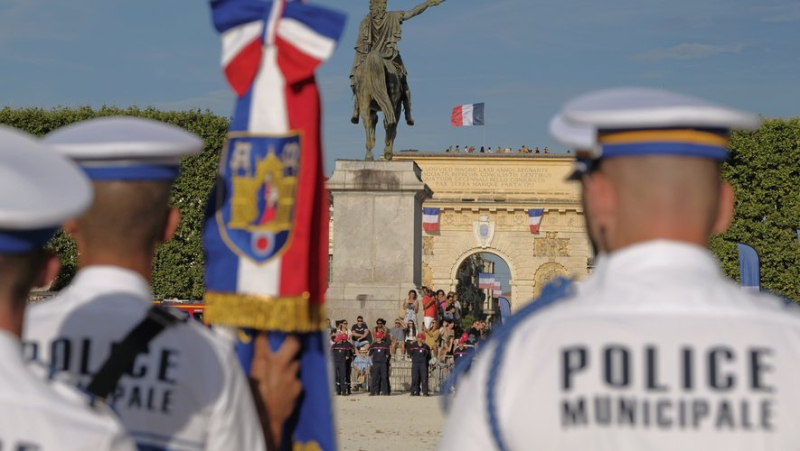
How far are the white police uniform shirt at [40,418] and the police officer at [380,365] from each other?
17075mm

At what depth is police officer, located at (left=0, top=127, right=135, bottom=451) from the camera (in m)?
1.99

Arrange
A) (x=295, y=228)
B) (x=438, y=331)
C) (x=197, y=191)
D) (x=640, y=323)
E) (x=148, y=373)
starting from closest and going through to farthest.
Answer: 1. (x=640, y=323)
2. (x=148, y=373)
3. (x=295, y=228)
4. (x=438, y=331)
5. (x=197, y=191)

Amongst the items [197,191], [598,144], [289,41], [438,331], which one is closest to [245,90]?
[289,41]

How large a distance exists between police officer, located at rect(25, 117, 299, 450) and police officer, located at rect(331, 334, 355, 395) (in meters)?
16.6

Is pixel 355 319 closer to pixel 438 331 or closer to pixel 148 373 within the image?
pixel 438 331

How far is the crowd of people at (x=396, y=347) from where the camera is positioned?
19.4 metres

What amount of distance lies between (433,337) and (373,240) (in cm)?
233

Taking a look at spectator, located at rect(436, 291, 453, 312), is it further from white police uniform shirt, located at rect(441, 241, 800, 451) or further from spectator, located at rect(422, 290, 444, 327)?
white police uniform shirt, located at rect(441, 241, 800, 451)

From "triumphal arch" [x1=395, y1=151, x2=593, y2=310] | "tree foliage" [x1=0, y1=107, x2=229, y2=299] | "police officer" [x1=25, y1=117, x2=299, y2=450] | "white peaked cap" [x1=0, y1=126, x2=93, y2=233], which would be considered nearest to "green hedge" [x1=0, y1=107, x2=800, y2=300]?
"tree foliage" [x1=0, y1=107, x2=229, y2=299]

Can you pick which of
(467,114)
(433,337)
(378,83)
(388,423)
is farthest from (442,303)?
(467,114)

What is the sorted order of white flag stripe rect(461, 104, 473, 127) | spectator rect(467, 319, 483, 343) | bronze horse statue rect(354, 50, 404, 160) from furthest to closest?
white flag stripe rect(461, 104, 473, 127) → bronze horse statue rect(354, 50, 404, 160) → spectator rect(467, 319, 483, 343)

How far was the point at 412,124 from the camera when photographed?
22.4 m

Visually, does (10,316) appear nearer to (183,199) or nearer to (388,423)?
(388,423)

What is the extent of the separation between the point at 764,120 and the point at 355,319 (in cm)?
1570
